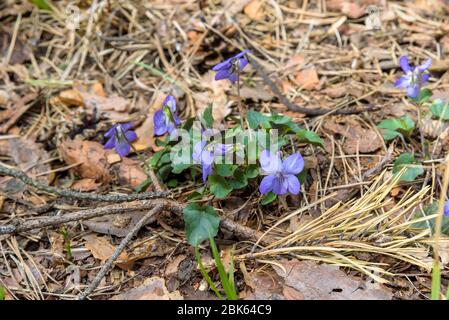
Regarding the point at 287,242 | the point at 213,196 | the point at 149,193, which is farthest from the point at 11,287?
the point at 287,242

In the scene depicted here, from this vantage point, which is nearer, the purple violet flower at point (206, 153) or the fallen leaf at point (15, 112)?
the purple violet flower at point (206, 153)

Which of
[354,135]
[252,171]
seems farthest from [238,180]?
[354,135]

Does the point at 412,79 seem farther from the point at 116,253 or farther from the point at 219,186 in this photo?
the point at 116,253

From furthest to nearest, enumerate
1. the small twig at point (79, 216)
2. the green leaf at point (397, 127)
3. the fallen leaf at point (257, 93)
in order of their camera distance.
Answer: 1. the fallen leaf at point (257, 93)
2. the green leaf at point (397, 127)
3. the small twig at point (79, 216)

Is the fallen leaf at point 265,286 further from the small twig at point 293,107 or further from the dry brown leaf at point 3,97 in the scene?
the dry brown leaf at point 3,97

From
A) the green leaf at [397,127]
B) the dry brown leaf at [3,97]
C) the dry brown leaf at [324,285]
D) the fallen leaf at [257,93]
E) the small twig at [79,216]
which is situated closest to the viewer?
the dry brown leaf at [324,285]

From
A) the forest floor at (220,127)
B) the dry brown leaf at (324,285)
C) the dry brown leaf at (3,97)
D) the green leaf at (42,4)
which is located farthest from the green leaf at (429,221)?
the green leaf at (42,4)

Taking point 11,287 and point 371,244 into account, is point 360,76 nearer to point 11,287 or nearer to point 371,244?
point 371,244
